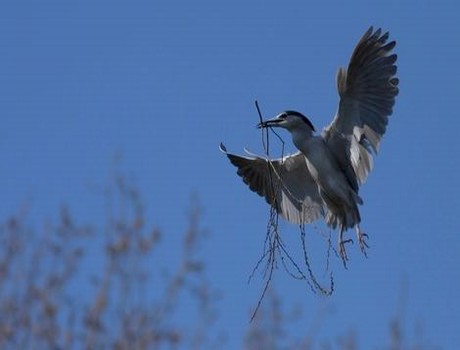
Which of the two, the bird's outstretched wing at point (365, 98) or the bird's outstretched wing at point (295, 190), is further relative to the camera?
the bird's outstretched wing at point (295, 190)

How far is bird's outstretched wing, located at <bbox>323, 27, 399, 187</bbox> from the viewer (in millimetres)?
11016

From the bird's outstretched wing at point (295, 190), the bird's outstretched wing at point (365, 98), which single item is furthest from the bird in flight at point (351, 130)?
the bird's outstretched wing at point (295, 190)

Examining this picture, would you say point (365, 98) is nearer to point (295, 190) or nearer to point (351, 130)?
point (351, 130)

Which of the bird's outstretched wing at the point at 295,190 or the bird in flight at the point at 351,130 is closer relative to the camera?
the bird in flight at the point at 351,130

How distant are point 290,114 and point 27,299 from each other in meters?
2.61

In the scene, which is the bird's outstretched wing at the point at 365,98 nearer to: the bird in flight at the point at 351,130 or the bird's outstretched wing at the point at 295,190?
the bird in flight at the point at 351,130

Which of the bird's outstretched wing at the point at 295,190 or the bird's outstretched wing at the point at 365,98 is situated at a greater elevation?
the bird's outstretched wing at the point at 365,98

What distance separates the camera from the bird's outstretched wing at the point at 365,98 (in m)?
11.0

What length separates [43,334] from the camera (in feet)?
39.1

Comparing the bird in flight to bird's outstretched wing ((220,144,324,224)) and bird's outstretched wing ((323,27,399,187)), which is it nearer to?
bird's outstretched wing ((323,27,399,187))

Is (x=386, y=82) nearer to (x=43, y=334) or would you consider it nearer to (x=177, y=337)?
(x=177, y=337)

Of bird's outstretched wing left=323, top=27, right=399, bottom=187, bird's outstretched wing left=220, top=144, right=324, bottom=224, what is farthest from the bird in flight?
bird's outstretched wing left=220, top=144, right=324, bottom=224

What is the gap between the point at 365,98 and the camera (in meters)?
11.1

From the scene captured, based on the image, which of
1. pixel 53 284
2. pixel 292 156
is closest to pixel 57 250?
pixel 53 284
